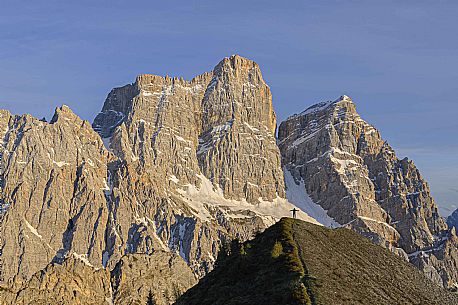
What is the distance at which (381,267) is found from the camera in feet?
433

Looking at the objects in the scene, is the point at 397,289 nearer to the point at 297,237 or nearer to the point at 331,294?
the point at 297,237

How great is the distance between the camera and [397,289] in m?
118

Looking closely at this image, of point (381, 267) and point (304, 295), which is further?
point (381, 267)

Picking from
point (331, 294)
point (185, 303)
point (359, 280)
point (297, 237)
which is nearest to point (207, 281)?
point (185, 303)

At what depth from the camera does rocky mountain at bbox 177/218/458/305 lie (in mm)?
94250

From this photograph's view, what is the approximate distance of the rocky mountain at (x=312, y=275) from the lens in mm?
94250

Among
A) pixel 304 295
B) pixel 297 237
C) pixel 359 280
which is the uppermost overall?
pixel 297 237

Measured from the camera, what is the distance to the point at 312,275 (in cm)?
10025

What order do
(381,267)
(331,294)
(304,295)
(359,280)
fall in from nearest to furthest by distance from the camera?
(304,295), (331,294), (359,280), (381,267)

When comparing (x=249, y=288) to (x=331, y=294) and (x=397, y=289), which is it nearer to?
(x=331, y=294)

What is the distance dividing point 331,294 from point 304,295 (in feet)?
32.3

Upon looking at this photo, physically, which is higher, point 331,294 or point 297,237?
point 297,237

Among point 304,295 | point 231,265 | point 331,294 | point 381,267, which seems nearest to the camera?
point 304,295

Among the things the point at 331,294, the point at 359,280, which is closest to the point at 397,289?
the point at 359,280
